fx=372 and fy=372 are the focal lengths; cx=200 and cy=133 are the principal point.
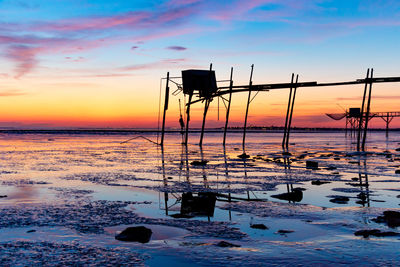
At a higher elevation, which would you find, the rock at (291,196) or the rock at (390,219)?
the rock at (390,219)

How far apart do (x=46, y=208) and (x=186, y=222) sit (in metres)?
3.60

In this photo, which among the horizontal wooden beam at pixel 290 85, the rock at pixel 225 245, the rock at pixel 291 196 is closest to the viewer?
the rock at pixel 225 245

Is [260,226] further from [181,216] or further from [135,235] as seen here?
[135,235]

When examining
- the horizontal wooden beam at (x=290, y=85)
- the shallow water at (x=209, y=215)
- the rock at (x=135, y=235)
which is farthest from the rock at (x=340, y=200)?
the horizontal wooden beam at (x=290, y=85)

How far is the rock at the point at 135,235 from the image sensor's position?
249 inches

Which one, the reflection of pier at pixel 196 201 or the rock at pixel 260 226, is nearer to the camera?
the rock at pixel 260 226

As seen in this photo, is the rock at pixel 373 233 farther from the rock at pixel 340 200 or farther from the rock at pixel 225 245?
the rock at pixel 340 200

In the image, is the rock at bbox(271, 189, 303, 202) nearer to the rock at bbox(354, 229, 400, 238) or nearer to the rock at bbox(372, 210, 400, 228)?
the rock at bbox(372, 210, 400, 228)

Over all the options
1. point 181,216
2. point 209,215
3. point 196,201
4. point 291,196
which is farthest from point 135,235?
point 291,196

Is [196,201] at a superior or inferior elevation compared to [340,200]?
inferior

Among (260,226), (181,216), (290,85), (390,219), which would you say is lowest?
(181,216)

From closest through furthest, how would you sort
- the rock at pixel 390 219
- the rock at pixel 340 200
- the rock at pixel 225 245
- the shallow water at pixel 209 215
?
the shallow water at pixel 209 215
the rock at pixel 225 245
the rock at pixel 390 219
the rock at pixel 340 200

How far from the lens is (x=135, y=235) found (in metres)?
6.38

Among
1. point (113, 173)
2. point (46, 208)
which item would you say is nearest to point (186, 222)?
point (46, 208)
